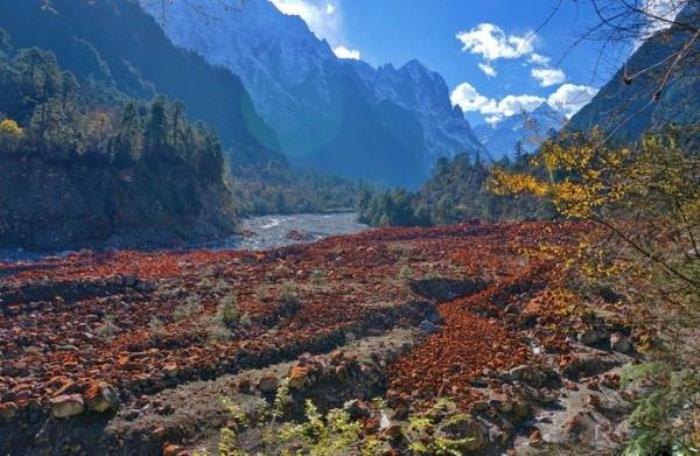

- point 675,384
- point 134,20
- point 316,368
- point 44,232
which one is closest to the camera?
point 675,384

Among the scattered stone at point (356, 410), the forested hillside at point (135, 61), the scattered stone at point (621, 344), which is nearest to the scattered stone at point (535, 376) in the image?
the scattered stone at point (621, 344)

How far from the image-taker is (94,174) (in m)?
33.8

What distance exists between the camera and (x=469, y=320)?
10844 mm

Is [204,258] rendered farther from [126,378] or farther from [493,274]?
[126,378]

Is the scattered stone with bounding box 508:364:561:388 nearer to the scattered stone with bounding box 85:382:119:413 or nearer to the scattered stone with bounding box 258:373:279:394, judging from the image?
the scattered stone with bounding box 258:373:279:394

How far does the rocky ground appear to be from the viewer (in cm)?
630

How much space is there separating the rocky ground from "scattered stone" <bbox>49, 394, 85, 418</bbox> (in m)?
0.02

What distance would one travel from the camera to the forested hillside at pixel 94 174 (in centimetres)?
2883

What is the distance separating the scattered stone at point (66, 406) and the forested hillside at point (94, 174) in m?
23.4

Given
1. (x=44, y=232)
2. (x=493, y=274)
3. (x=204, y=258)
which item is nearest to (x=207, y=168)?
(x=44, y=232)

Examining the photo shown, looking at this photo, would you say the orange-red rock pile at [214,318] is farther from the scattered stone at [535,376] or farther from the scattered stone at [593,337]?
the scattered stone at [593,337]

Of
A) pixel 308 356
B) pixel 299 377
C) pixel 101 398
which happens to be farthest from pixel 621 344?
pixel 101 398

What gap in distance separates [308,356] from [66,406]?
3.49 metres

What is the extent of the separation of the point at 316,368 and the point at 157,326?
4024 mm
